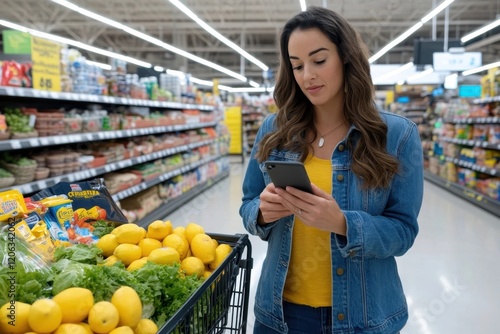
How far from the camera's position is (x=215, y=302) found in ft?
3.97

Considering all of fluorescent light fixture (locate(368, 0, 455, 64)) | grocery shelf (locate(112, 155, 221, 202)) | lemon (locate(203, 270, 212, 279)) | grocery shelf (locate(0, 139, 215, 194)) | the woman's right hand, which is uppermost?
fluorescent light fixture (locate(368, 0, 455, 64))

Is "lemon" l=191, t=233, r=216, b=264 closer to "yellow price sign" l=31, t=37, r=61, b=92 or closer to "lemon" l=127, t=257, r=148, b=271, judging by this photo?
"lemon" l=127, t=257, r=148, b=271

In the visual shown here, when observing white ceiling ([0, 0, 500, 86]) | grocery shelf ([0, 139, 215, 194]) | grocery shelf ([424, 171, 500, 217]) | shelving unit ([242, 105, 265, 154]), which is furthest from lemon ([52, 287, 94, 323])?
shelving unit ([242, 105, 265, 154])

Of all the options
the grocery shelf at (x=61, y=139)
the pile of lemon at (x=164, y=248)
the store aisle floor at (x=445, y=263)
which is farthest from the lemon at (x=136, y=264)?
the grocery shelf at (x=61, y=139)

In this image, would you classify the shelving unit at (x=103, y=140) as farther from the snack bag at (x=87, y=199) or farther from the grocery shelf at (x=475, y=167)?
the grocery shelf at (x=475, y=167)

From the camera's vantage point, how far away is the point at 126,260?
4.38 feet

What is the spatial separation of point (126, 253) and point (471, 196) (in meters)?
7.33

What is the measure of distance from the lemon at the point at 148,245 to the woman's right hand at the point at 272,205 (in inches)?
15.0

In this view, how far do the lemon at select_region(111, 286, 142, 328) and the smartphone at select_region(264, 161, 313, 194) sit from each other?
42 centimetres

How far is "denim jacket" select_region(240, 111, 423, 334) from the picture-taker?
120 cm

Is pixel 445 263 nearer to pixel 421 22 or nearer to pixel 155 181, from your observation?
pixel 155 181

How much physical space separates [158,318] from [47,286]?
28cm

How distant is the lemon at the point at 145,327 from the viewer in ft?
3.34

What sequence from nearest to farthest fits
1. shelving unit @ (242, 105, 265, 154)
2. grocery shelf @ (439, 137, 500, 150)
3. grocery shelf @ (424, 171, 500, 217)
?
1. grocery shelf @ (424, 171, 500, 217)
2. grocery shelf @ (439, 137, 500, 150)
3. shelving unit @ (242, 105, 265, 154)
